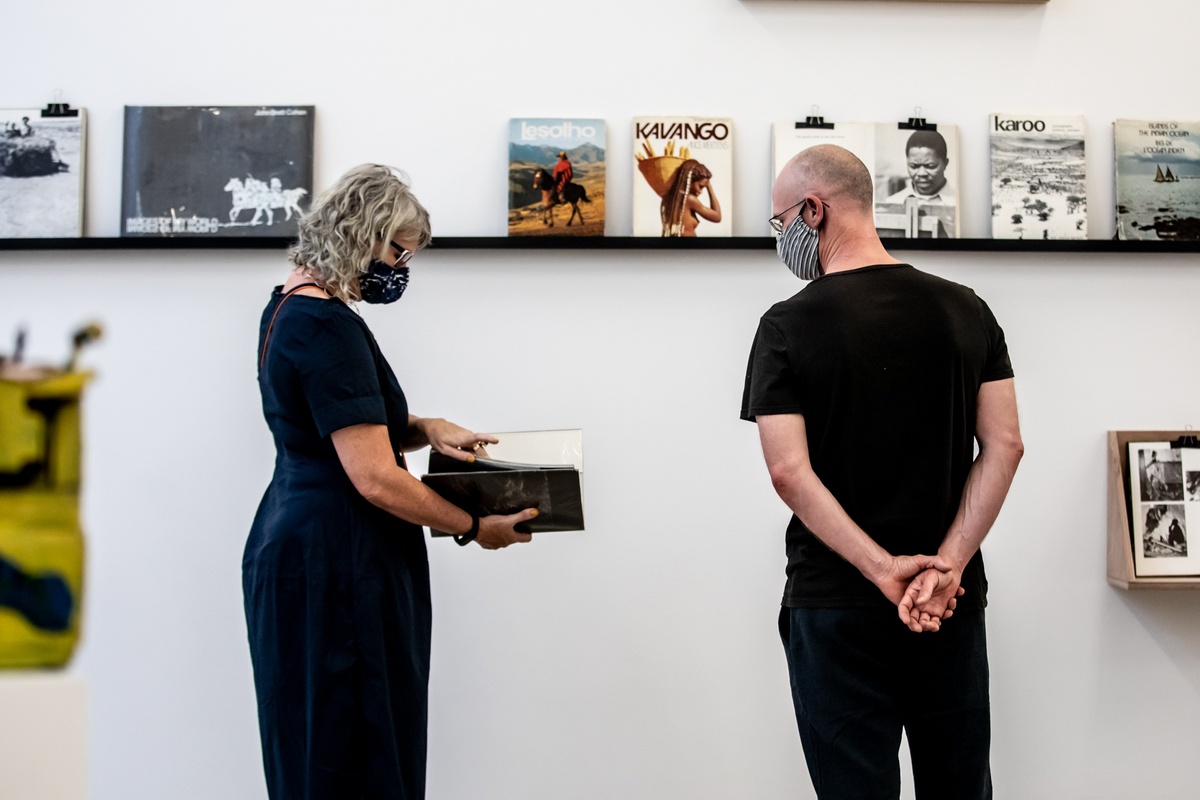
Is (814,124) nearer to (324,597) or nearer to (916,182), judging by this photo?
(916,182)

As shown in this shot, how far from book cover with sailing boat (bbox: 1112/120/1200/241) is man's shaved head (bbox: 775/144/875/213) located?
122cm

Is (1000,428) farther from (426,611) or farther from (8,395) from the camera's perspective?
(8,395)

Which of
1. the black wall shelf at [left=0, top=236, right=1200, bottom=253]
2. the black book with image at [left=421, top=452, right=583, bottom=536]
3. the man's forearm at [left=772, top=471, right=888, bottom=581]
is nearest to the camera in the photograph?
the man's forearm at [left=772, top=471, right=888, bottom=581]

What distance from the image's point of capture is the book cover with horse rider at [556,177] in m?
2.45

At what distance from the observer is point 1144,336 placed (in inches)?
100.0

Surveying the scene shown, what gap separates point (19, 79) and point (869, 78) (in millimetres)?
2223

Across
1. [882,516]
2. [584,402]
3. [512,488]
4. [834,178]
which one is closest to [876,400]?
[882,516]

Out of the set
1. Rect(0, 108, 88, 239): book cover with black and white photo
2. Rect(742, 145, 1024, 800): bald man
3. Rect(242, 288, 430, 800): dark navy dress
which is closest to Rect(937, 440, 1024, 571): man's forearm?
Rect(742, 145, 1024, 800): bald man

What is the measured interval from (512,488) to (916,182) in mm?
1406

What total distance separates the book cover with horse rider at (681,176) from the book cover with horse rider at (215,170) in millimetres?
862

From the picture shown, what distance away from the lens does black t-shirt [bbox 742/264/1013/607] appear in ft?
5.04

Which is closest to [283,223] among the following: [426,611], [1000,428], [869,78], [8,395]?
[426,611]

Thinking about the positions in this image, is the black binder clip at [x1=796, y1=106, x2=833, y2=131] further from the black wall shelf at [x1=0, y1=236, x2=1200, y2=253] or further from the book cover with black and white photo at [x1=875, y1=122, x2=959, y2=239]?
the black wall shelf at [x1=0, y1=236, x2=1200, y2=253]

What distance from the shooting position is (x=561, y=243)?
7.96ft
